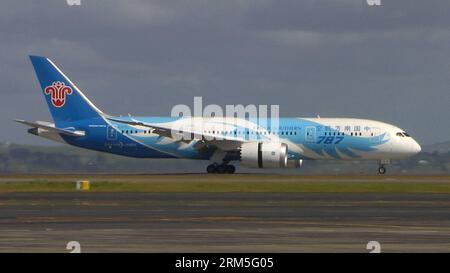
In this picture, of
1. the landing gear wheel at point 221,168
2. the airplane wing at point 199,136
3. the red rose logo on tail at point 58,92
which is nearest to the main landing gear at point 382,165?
the airplane wing at point 199,136

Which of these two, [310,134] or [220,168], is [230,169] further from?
[310,134]

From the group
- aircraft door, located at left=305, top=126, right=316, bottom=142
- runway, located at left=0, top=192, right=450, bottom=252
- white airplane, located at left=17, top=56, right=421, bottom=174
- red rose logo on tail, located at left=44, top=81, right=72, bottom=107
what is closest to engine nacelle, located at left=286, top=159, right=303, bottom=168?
white airplane, located at left=17, top=56, right=421, bottom=174

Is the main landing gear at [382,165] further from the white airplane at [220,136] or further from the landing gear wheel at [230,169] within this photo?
the landing gear wheel at [230,169]

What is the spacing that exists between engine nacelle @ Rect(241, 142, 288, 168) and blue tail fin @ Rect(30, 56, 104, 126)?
11.6 metres

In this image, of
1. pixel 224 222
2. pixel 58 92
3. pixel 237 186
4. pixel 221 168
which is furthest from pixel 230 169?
pixel 224 222

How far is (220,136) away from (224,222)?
132 feet

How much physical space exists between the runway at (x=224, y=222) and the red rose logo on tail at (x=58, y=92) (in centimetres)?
2763

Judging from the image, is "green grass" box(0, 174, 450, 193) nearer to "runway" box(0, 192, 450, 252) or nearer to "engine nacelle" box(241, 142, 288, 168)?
"runway" box(0, 192, 450, 252)

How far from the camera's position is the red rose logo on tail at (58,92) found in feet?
247

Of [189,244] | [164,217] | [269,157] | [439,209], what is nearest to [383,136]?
[269,157]

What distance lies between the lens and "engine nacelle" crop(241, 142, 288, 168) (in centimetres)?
6925

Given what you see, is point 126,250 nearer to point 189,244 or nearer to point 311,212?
point 189,244

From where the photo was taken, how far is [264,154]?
69375 millimetres
